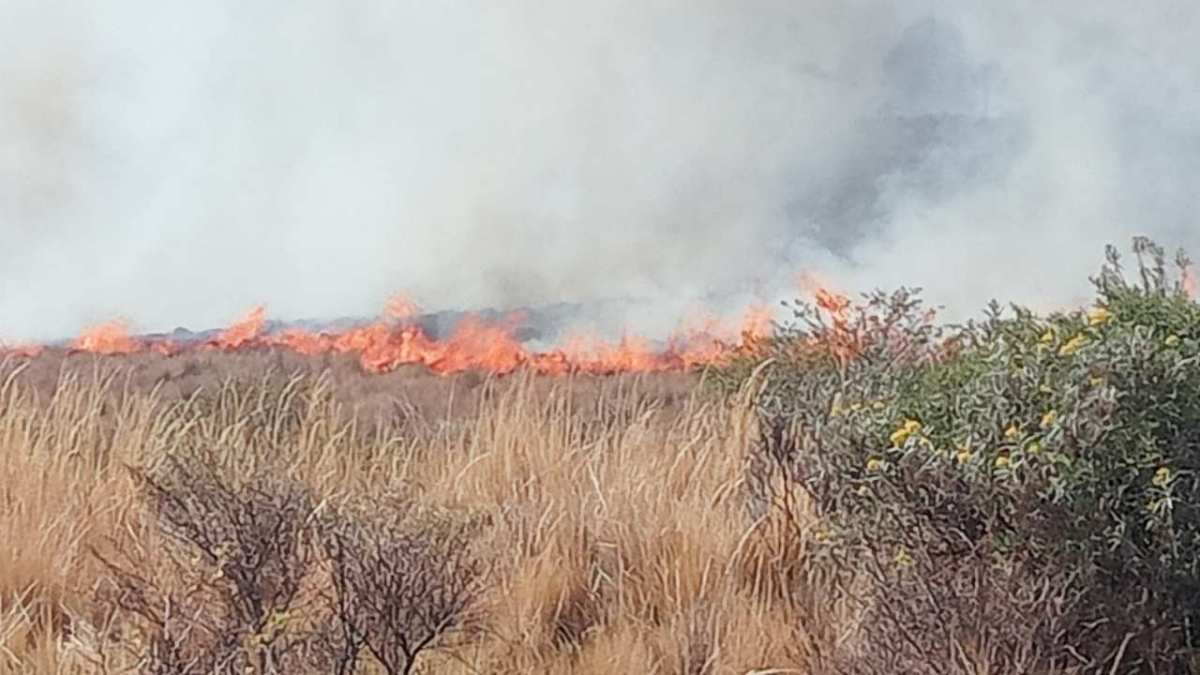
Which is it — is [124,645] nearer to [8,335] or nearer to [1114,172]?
[8,335]

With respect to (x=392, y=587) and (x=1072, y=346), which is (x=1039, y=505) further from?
(x=392, y=587)

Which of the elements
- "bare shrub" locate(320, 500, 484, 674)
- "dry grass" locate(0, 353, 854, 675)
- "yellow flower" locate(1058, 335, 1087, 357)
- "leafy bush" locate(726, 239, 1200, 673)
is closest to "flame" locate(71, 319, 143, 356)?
"dry grass" locate(0, 353, 854, 675)

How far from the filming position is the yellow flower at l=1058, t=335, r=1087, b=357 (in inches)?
79.2

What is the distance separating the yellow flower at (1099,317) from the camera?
2.13 metres

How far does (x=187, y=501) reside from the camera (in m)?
2.00

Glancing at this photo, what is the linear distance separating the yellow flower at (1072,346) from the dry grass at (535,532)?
1.74 feet

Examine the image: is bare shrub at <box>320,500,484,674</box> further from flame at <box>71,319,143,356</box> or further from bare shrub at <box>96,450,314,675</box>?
flame at <box>71,319,143,356</box>

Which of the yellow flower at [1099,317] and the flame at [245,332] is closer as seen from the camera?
the yellow flower at [1099,317]

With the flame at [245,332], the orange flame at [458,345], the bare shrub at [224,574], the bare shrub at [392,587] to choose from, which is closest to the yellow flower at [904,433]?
the bare shrub at [392,587]

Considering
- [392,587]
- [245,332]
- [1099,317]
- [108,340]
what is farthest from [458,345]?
[392,587]

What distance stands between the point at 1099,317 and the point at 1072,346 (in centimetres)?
15

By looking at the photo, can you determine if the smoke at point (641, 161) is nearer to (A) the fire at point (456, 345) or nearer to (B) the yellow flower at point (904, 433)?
(A) the fire at point (456, 345)

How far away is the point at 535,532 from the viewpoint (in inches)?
106

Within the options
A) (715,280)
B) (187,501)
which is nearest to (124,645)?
(187,501)
